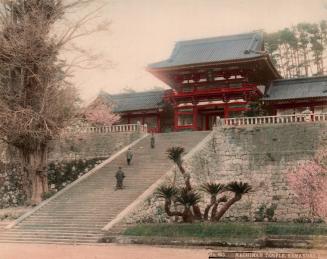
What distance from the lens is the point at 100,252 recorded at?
14.6 m

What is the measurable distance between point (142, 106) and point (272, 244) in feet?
69.8

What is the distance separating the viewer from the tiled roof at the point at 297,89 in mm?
29969

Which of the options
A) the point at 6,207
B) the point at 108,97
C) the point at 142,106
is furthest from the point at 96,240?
the point at 108,97

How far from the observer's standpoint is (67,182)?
27.1 m

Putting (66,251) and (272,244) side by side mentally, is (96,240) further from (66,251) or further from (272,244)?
(272,244)

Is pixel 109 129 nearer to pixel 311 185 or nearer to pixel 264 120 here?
pixel 264 120

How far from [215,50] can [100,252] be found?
22.0m

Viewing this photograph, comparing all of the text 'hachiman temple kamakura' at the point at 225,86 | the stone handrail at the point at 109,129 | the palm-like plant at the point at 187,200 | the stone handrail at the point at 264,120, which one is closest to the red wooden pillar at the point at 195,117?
the text 'hachiman temple kamakura' at the point at 225,86

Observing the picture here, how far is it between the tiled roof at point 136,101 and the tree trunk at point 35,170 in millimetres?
11247

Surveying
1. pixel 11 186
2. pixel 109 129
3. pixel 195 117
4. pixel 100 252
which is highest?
pixel 195 117

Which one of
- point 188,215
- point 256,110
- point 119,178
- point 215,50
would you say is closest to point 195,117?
point 256,110

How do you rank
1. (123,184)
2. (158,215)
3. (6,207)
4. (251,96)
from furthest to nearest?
(251,96) < (6,207) < (123,184) < (158,215)

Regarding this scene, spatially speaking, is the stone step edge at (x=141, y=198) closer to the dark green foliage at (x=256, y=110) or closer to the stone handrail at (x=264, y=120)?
the stone handrail at (x=264, y=120)

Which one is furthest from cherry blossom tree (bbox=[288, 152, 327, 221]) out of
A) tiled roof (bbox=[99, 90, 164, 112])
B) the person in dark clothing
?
tiled roof (bbox=[99, 90, 164, 112])
